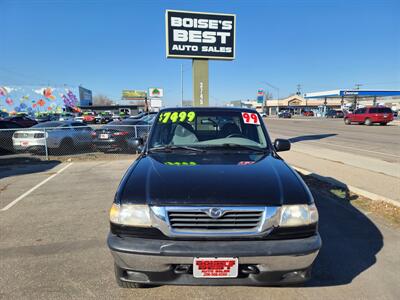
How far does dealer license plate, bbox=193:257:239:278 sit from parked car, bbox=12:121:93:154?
35.9 ft

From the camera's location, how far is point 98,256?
355 cm

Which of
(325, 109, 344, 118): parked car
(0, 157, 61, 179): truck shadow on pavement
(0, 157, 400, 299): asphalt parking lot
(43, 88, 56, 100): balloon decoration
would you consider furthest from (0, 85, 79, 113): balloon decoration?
(0, 157, 400, 299): asphalt parking lot

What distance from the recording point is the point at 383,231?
14.1 feet

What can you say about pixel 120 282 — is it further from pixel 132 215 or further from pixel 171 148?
pixel 171 148

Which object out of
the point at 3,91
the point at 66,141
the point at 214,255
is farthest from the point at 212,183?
the point at 3,91

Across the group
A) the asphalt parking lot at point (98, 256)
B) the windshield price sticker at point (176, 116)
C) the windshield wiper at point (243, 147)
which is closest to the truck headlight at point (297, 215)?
the asphalt parking lot at point (98, 256)

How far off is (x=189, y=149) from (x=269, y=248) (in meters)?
1.65

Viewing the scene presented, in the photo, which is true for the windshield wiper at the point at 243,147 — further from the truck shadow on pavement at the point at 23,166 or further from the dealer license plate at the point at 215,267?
the truck shadow on pavement at the point at 23,166

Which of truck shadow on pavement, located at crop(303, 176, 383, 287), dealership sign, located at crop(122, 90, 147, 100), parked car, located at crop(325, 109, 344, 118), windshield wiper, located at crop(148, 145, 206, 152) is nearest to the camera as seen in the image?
truck shadow on pavement, located at crop(303, 176, 383, 287)

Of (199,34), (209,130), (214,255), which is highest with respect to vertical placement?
(199,34)

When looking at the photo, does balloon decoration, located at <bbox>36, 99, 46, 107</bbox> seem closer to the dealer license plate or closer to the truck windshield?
Answer: the truck windshield

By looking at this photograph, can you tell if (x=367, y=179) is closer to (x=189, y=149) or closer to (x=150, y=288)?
(x=189, y=149)

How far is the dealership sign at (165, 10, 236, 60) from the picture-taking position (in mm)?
14156

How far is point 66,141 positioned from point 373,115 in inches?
1190
